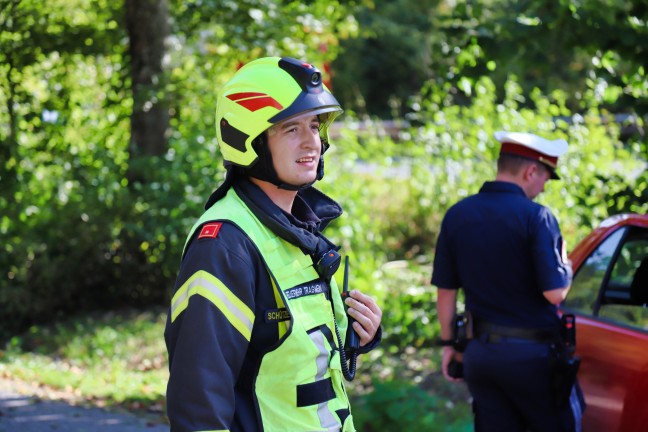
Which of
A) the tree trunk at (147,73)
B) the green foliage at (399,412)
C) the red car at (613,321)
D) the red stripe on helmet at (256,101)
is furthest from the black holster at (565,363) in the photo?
the tree trunk at (147,73)

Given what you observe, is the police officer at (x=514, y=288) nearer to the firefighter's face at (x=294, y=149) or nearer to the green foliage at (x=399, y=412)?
the green foliage at (x=399, y=412)

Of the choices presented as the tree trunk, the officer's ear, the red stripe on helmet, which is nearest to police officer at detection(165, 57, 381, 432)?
the red stripe on helmet

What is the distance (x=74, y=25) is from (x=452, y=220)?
5.93 m

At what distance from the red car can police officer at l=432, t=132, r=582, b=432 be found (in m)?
0.17

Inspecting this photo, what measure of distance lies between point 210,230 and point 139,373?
248 inches

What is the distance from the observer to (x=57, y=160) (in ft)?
31.3

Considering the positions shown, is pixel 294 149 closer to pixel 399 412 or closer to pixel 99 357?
pixel 399 412

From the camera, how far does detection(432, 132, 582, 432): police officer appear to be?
439cm

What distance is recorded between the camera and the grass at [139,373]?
563cm

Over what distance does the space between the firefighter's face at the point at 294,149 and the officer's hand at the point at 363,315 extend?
0.40 meters

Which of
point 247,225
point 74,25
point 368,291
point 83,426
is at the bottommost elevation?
point 83,426

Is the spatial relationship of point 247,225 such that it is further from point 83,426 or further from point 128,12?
point 128,12

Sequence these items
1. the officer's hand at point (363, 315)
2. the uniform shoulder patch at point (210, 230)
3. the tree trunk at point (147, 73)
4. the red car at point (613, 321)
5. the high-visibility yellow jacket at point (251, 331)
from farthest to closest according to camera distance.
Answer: the tree trunk at point (147, 73), the red car at point (613, 321), the officer's hand at point (363, 315), the uniform shoulder patch at point (210, 230), the high-visibility yellow jacket at point (251, 331)

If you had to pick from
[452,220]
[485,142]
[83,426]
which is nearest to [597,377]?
[452,220]
